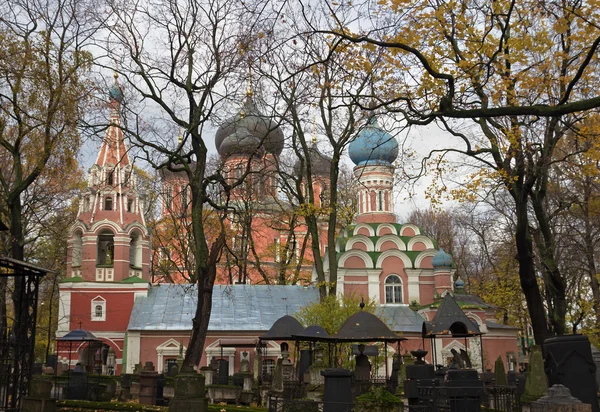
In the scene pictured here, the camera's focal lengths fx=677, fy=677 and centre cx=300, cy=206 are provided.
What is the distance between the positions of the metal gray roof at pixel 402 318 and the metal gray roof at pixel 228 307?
3.58m

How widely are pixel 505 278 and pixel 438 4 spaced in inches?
832

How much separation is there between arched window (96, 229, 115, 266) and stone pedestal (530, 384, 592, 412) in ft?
87.9

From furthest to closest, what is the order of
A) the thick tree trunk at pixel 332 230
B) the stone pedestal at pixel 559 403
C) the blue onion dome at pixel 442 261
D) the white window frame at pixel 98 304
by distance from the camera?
the blue onion dome at pixel 442 261
the white window frame at pixel 98 304
the thick tree trunk at pixel 332 230
the stone pedestal at pixel 559 403

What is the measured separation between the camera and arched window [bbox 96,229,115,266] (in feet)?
106

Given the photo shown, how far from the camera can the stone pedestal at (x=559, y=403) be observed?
741 cm

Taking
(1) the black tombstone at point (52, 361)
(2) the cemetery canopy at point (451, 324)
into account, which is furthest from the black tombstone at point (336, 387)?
(1) the black tombstone at point (52, 361)

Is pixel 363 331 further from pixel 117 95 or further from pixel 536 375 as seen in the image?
pixel 117 95

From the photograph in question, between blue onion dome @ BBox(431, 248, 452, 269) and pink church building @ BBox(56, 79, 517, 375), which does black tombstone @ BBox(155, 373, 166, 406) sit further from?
blue onion dome @ BBox(431, 248, 452, 269)

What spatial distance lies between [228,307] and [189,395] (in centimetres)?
2124

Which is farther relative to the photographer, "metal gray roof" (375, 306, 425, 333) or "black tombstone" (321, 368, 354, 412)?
"metal gray roof" (375, 306, 425, 333)

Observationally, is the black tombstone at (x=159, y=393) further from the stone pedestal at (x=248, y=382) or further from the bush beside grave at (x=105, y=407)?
the bush beside grave at (x=105, y=407)

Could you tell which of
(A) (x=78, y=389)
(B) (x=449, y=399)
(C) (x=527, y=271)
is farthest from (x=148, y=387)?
(C) (x=527, y=271)

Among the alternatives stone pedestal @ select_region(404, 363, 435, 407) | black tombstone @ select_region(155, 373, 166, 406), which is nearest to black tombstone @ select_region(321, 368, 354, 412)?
stone pedestal @ select_region(404, 363, 435, 407)

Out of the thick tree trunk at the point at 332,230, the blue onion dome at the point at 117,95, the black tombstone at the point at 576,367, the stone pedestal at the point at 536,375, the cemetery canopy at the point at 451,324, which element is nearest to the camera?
the black tombstone at the point at 576,367
